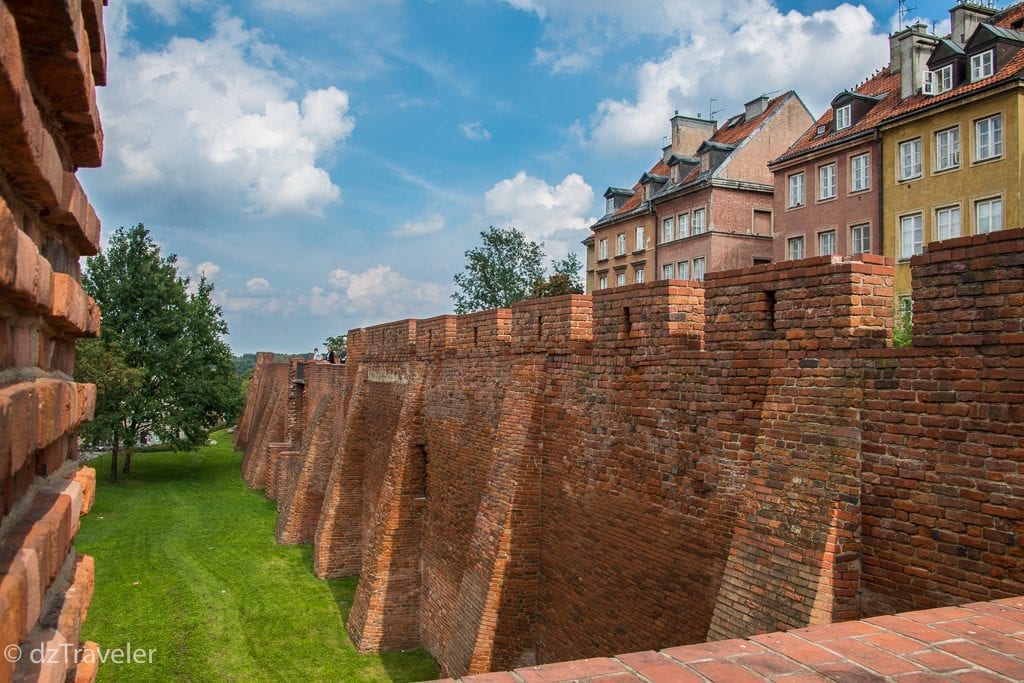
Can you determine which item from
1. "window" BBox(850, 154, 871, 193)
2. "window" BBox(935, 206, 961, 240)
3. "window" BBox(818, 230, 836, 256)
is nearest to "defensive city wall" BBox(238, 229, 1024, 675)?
"window" BBox(935, 206, 961, 240)

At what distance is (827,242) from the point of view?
26.0m

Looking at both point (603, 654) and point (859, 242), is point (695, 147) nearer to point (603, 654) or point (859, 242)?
point (859, 242)

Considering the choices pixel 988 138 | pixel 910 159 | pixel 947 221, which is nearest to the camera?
pixel 988 138

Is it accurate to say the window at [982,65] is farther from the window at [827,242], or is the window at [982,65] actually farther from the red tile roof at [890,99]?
the window at [827,242]

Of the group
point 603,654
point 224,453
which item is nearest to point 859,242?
point 603,654

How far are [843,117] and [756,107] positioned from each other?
7948 millimetres

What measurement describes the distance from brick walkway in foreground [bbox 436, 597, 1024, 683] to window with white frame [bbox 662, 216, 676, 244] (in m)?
30.8

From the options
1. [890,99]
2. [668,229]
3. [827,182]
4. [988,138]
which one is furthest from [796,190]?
[988,138]

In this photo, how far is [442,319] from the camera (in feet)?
43.2

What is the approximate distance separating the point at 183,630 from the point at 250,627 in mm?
1175

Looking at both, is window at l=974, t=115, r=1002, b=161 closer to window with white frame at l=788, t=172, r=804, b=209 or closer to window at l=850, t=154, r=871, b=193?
window at l=850, t=154, r=871, b=193

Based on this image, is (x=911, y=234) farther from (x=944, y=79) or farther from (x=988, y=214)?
(x=944, y=79)

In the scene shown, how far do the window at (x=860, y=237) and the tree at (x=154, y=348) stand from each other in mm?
25334

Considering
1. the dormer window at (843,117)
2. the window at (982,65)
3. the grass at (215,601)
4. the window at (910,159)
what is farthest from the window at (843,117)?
the grass at (215,601)
